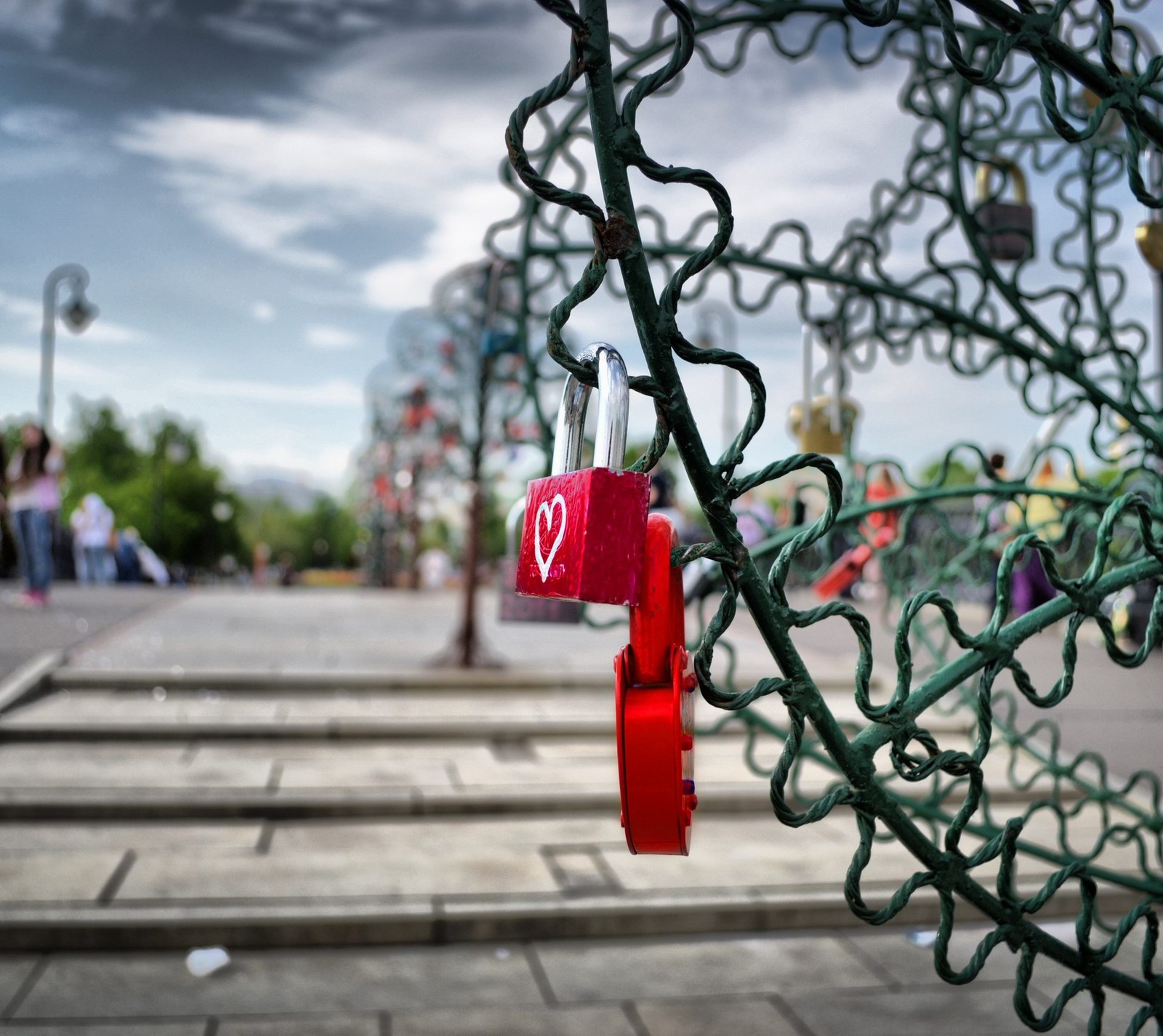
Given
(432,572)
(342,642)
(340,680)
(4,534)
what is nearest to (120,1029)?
(340,680)

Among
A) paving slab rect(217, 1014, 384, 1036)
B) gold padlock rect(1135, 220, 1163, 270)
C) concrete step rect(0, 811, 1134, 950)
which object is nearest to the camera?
gold padlock rect(1135, 220, 1163, 270)

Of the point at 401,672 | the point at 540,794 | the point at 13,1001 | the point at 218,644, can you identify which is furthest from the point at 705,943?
the point at 218,644

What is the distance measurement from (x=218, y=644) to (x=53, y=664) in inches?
76.9

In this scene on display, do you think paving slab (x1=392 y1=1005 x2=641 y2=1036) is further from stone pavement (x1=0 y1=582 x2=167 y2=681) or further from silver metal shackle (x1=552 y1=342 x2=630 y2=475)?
stone pavement (x1=0 y1=582 x2=167 y2=681)

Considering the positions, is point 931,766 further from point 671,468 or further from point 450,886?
point 671,468

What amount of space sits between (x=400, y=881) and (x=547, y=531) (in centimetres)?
407

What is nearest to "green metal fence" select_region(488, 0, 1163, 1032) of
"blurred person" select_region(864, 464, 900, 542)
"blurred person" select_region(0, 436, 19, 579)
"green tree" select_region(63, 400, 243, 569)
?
"blurred person" select_region(864, 464, 900, 542)

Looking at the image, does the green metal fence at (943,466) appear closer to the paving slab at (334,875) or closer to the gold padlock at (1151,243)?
the gold padlock at (1151,243)

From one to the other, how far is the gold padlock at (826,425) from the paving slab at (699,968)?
1.86 metres

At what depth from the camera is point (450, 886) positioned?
468 cm

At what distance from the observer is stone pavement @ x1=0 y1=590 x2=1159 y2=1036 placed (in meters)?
3.83

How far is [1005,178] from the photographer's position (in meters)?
3.49

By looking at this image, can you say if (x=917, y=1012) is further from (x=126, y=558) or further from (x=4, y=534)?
(x=126, y=558)

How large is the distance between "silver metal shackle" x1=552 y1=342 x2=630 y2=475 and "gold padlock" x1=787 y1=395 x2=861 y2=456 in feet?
7.07
